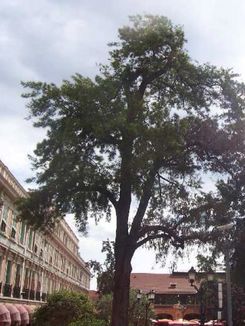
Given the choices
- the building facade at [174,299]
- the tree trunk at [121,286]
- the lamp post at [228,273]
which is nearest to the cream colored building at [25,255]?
the tree trunk at [121,286]

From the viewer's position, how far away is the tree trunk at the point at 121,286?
20172mm

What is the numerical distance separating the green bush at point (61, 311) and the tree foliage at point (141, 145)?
1370cm

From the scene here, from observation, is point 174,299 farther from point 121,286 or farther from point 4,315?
point 121,286

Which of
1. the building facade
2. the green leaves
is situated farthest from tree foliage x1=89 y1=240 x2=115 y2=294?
the building facade

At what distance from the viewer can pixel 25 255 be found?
1624 inches

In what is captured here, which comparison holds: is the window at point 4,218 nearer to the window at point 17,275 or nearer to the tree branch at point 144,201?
the window at point 17,275

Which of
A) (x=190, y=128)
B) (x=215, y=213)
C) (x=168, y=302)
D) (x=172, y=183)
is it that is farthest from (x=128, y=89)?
(x=168, y=302)

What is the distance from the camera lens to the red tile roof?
73.7 m

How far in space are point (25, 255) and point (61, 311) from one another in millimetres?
8052

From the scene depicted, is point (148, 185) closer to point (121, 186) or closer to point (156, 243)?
point (121, 186)

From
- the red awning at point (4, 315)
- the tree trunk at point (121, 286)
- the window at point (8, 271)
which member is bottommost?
the red awning at point (4, 315)

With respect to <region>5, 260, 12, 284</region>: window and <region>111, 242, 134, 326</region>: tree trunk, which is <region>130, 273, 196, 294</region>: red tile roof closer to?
<region>5, 260, 12, 284</region>: window

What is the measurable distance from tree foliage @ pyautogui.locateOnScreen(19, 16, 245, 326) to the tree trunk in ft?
0.13

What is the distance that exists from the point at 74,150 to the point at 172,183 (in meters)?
4.57
